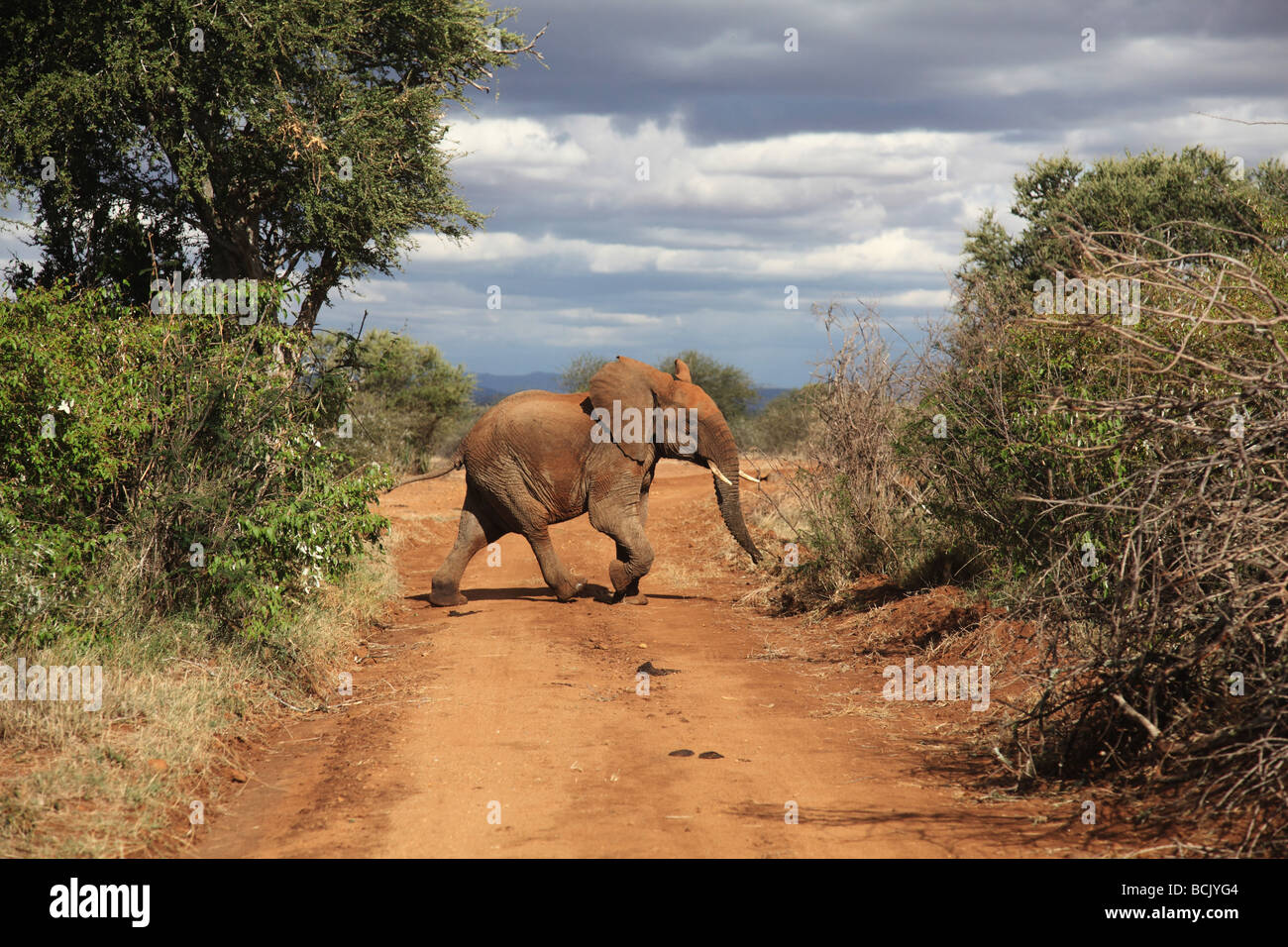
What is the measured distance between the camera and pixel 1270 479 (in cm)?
510

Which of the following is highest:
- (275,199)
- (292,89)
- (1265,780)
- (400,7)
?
(400,7)

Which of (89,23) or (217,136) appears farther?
(217,136)

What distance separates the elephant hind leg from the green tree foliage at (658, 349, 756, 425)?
28947mm

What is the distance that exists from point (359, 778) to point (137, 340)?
4006mm

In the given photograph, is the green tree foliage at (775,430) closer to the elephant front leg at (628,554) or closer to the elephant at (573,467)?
the elephant at (573,467)

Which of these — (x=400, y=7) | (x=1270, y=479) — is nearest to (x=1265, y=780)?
(x=1270, y=479)

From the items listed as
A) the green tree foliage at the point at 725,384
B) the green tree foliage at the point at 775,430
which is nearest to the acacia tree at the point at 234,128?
the green tree foliage at the point at 775,430

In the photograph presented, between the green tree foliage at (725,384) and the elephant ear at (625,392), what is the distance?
1125 inches

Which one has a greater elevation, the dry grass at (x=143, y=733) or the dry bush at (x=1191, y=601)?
the dry bush at (x=1191, y=601)

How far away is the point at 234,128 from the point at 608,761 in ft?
33.2

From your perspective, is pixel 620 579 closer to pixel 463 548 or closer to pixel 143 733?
pixel 463 548

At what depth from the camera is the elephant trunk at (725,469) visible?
521 inches

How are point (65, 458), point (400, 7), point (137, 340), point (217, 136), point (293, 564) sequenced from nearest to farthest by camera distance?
point (65, 458), point (137, 340), point (293, 564), point (217, 136), point (400, 7)
